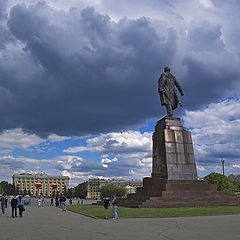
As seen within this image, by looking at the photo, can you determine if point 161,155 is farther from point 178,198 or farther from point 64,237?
point 64,237

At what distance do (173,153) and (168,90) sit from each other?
20.8ft

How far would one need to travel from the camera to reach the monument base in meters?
19.8

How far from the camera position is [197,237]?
9.18 m

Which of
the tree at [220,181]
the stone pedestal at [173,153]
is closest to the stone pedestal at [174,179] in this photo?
the stone pedestal at [173,153]

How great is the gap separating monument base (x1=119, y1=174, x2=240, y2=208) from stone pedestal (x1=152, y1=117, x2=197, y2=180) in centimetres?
91

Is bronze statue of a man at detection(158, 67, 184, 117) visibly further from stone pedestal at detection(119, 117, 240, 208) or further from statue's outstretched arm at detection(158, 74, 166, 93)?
stone pedestal at detection(119, 117, 240, 208)

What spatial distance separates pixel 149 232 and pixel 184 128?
1583 cm

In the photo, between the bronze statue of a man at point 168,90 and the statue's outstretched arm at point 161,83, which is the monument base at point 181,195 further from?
the statue's outstretched arm at point 161,83

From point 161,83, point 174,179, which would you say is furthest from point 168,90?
point 174,179

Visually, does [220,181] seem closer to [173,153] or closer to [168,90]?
[168,90]

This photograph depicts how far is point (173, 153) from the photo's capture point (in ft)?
77.3

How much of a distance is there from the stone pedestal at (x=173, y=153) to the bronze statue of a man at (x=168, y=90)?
171 cm

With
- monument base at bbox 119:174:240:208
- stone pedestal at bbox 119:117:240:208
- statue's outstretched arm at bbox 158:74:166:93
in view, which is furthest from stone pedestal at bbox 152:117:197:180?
statue's outstretched arm at bbox 158:74:166:93

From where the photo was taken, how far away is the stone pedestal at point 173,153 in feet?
75.9
